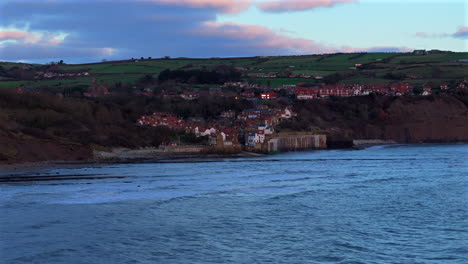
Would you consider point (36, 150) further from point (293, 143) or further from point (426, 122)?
point (426, 122)

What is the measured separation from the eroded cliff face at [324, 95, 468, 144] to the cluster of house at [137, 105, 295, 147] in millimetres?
14742

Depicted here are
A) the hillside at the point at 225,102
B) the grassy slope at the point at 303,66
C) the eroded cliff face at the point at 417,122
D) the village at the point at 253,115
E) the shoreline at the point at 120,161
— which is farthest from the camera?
the grassy slope at the point at 303,66

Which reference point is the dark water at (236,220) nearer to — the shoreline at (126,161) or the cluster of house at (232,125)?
the shoreline at (126,161)

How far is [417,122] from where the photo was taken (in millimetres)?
124562

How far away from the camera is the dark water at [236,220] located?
23.0m

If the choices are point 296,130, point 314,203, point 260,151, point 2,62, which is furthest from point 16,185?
point 2,62

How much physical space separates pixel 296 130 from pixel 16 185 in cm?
6786

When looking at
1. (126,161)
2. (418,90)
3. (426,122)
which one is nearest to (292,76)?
(418,90)

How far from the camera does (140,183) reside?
45.9m

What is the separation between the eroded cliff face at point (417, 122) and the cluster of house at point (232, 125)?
1474 centimetres

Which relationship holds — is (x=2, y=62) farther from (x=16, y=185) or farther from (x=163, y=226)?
(x=163, y=226)

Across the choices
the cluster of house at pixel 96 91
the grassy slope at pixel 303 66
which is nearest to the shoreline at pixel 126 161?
the cluster of house at pixel 96 91

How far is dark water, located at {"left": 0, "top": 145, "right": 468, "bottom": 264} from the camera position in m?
23.0

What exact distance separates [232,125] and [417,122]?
37121mm
